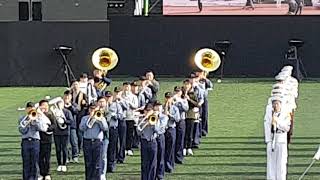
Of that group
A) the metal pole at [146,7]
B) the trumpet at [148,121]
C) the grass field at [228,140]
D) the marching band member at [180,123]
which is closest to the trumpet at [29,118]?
the grass field at [228,140]

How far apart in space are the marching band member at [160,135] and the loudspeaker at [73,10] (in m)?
17.9

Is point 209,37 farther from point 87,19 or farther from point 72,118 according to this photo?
point 72,118

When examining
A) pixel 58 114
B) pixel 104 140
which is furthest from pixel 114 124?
pixel 104 140

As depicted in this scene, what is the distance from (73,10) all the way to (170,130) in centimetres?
1764

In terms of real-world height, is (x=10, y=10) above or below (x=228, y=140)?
above

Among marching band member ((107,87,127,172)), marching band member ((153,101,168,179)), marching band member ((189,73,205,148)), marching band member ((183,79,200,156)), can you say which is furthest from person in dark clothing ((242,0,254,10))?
marching band member ((153,101,168,179))

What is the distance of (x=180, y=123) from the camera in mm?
18094

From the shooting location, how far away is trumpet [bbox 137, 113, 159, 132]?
15.7 metres

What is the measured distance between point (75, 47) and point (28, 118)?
56.0 ft

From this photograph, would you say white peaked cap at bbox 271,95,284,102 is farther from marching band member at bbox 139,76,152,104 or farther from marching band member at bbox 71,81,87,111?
marching band member at bbox 71,81,87,111

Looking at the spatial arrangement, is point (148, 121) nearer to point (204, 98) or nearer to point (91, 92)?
point (91, 92)

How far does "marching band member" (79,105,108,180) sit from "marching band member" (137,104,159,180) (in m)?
0.67

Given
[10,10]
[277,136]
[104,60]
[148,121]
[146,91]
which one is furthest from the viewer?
[10,10]

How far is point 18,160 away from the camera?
18688 mm
